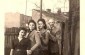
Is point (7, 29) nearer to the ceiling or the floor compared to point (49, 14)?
nearer to the floor

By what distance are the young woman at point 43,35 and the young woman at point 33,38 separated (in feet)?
0.10

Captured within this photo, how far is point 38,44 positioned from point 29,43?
0.07m

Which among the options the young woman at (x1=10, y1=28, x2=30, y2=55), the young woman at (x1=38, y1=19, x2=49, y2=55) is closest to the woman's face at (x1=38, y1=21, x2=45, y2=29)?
the young woman at (x1=38, y1=19, x2=49, y2=55)

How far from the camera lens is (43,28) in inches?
55.7

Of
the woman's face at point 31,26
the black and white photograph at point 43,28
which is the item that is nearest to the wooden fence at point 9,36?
the black and white photograph at point 43,28

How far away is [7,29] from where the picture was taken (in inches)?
56.8

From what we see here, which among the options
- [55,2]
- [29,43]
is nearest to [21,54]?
[29,43]

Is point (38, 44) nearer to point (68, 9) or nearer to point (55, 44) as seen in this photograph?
point (55, 44)

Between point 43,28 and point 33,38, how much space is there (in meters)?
0.11

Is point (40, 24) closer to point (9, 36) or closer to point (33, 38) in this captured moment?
point (33, 38)

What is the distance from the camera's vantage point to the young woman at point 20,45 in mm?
1413

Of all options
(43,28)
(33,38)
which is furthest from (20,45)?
(43,28)

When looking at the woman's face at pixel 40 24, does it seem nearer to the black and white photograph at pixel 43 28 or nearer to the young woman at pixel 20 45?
the black and white photograph at pixel 43 28

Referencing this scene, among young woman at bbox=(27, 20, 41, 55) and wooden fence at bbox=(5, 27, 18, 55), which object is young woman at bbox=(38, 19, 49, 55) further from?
wooden fence at bbox=(5, 27, 18, 55)
